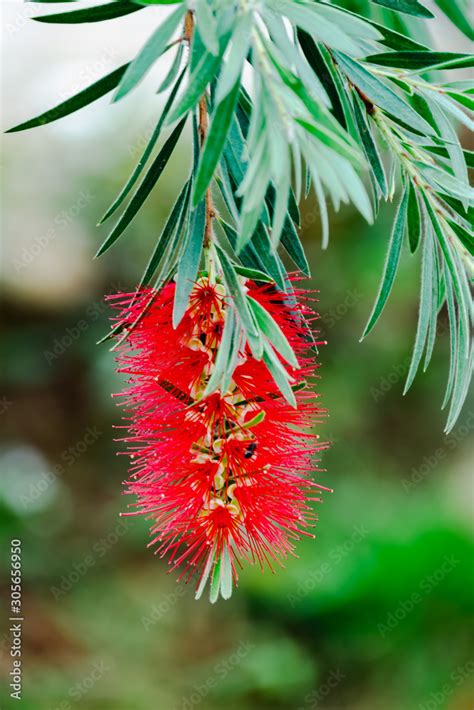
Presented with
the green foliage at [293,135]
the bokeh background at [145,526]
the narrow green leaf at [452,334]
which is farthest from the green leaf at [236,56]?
the bokeh background at [145,526]

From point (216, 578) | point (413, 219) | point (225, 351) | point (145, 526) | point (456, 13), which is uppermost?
point (456, 13)

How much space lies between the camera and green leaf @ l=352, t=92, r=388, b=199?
441mm

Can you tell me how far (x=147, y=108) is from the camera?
2090 millimetres

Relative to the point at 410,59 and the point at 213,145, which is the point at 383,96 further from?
the point at 213,145

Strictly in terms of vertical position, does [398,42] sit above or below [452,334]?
above

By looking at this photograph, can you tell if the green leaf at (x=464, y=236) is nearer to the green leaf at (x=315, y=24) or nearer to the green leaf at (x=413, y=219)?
the green leaf at (x=413, y=219)

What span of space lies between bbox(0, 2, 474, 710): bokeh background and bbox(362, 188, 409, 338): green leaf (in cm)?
159

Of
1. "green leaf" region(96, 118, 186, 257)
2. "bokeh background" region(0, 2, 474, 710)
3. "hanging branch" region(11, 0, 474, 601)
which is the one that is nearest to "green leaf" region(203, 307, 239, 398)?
"hanging branch" region(11, 0, 474, 601)

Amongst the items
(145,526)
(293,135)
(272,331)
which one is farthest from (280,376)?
(145,526)

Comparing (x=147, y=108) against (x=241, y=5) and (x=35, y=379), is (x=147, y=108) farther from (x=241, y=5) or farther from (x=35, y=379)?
(x=241, y=5)

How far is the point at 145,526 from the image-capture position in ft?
7.31

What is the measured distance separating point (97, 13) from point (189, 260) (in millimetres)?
139

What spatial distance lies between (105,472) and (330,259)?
1008 millimetres

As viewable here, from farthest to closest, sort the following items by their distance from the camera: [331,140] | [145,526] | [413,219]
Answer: [145,526] → [413,219] → [331,140]
